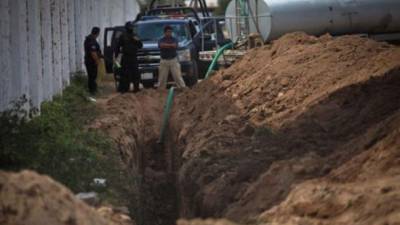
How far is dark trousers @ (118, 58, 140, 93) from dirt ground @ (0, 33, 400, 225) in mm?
809

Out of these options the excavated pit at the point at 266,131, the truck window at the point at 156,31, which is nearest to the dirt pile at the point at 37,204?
the excavated pit at the point at 266,131

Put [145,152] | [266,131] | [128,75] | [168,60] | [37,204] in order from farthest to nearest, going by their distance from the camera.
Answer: [128,75] < [168,60] < [145,152] < [266,131] < [37,204]

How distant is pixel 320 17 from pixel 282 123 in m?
9.75

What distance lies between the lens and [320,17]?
22.2 m

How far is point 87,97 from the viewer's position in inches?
766

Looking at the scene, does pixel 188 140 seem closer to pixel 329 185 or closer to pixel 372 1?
pixel 329 185

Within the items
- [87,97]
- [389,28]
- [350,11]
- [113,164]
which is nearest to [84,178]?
[113,164]

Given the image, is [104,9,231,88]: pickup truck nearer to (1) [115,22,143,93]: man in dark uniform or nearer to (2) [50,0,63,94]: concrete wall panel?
(1) [115,22,143,93]: man in dark uniform

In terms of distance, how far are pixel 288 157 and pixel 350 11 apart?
12689mm

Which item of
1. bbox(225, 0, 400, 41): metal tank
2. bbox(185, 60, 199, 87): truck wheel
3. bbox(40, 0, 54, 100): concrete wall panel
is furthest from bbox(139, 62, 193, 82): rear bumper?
bbox(40, 0, 54, 100): concrete wall panel

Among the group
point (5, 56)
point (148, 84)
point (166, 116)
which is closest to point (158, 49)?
point (148, 84)

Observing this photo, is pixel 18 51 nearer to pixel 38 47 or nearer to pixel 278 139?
pixel 38 47

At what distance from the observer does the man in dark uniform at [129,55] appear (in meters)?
20.1

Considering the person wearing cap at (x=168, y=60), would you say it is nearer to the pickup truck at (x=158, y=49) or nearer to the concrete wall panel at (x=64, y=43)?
the pickup truck at (x=158, y=49)
